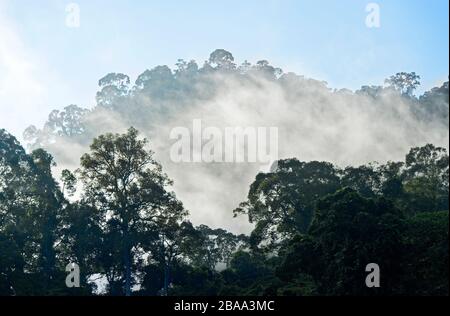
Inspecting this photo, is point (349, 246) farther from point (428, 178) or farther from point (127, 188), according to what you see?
point (428, 178)

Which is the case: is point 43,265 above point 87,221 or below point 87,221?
below

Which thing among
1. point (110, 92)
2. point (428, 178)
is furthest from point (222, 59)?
point (428, 178)

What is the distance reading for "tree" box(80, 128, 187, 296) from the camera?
118 feet

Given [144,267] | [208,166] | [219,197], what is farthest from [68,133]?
[144,267]

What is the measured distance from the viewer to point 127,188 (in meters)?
36.7

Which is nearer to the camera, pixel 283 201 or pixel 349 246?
pixel 349 246

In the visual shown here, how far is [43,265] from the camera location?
35969mm

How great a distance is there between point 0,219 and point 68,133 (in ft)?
420

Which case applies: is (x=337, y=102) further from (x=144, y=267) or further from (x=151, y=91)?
(x=144, y=267)

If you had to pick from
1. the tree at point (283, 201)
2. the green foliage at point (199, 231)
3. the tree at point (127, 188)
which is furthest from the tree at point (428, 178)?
the tree at point (127, 188)

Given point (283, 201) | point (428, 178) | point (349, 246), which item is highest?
point (428, 178)

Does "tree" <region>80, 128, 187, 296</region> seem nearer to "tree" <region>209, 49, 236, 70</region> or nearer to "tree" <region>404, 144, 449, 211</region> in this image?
"tree" <region>404, 144, 449, 211</region>

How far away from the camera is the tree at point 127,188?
118 feet

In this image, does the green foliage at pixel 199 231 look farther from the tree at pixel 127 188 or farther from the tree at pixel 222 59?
the tree at pixel 222 59
